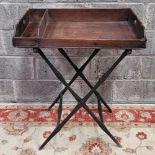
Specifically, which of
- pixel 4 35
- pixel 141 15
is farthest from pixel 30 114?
pixel 141 15

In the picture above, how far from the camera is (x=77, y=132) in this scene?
6.70ft

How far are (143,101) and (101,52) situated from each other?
0.59m

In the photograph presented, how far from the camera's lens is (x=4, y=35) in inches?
84.9

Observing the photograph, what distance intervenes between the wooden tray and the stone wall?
22 cm

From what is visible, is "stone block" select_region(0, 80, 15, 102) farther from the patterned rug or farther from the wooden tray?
the wooden tray

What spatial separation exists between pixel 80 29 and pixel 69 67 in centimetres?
54

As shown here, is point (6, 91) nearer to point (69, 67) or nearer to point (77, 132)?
point (69, 67)

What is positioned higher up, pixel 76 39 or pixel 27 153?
pixel 76 39

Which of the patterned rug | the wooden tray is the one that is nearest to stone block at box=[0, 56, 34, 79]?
the patterned rug

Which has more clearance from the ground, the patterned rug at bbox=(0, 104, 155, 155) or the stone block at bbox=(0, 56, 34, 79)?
the stone block at bbox=(0, 56, 34, 79)

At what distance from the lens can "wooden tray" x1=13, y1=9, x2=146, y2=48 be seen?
1487 mm

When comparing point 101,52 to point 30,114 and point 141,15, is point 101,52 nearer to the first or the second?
point 141,15

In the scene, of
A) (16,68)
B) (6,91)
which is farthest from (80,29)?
(6,91)

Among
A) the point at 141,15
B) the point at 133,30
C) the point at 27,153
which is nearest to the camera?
the point at 133,30
